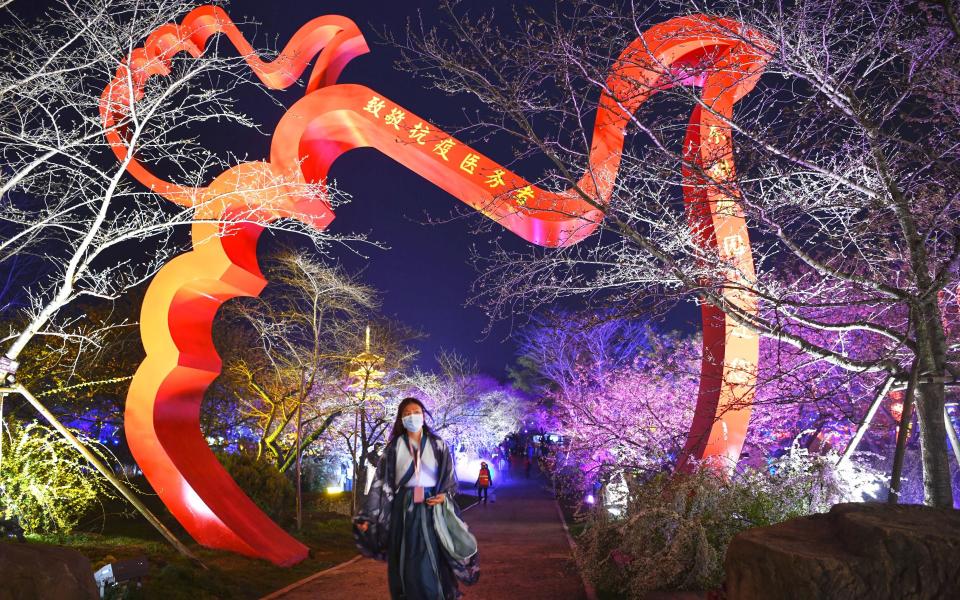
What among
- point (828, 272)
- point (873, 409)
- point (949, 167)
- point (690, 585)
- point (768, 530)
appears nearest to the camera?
point (768, 530)

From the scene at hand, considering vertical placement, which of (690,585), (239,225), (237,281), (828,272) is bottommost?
(690,585)

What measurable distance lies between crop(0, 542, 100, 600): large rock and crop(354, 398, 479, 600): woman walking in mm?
1906

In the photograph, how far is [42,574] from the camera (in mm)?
4023

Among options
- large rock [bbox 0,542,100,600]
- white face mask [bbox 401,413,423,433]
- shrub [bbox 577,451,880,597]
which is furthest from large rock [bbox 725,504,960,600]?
large rock [bbox 0,542,100,600]

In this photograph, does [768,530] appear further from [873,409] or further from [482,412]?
[482,412]

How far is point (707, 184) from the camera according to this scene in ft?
16.8

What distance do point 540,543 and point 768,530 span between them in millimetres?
9553

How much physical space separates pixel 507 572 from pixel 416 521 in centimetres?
502

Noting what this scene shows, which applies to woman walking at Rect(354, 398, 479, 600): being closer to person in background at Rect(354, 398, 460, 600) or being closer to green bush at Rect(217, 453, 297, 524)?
person in background at Rect(354, 398, 460, 600)

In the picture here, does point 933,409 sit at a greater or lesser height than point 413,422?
lesser

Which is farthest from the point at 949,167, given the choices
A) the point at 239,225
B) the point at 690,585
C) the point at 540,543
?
the point at 540,543

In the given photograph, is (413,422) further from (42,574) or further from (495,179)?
(495,179)

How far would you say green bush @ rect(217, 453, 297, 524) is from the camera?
13188mm

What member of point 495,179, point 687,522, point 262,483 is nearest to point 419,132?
point 495,179
